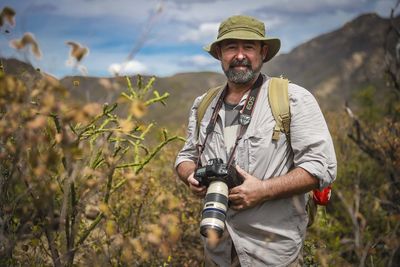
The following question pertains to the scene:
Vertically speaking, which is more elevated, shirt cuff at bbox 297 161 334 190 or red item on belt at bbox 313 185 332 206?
shirt cuff at bbox 297 161 334 190

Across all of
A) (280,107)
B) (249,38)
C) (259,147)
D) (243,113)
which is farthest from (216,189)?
(249,38)

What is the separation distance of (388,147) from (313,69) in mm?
169013

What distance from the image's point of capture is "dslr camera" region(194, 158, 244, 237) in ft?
8.16

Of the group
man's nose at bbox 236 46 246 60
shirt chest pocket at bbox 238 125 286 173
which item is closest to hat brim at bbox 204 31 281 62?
man's nose at bbox 236 46 246 60

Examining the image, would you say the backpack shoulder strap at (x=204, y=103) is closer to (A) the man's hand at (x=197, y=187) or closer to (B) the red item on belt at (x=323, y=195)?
(A) the man's hand at (x=197, y=187)

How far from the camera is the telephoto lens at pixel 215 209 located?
247 cm

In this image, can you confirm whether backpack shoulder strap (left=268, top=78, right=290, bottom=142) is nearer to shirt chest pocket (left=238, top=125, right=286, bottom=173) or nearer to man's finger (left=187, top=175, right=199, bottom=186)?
shirt chest pocket (left=238, top=125, right=286, bottom=173)

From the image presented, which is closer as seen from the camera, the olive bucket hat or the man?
the man

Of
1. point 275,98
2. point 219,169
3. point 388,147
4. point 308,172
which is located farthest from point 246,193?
point 388,147

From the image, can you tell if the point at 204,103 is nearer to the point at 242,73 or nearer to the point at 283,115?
the point at 242,73

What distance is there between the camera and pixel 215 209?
99.0 inches

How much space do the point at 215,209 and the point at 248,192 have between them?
0.87 feet

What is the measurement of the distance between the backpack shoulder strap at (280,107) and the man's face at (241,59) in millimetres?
270

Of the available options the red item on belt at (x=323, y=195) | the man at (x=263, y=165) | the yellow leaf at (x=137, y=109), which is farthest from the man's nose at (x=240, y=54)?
the yellow leaf at (x=137, y=109)
